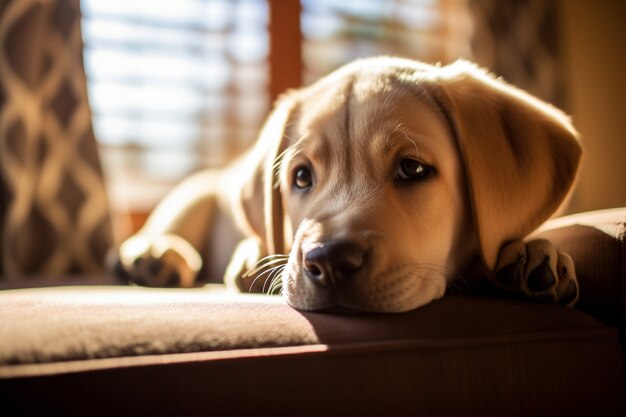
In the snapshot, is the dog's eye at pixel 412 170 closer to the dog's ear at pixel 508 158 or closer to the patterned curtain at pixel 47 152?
the dog's ear at pixel 508 158

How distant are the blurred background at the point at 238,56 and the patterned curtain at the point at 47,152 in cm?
50

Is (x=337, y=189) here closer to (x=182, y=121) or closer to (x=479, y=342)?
(x=479, y=342)

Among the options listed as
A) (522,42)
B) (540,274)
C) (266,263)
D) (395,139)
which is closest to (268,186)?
(266,263)

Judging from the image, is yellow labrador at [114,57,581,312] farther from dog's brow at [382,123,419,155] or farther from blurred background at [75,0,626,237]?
blurred background at [75,0,626,237]

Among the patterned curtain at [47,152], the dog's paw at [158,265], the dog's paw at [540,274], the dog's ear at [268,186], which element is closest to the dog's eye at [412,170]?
the dog's paw at [540,274]

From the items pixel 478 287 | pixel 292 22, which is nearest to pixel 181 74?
pixel 292 22

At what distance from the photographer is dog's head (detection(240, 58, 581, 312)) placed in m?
1.48

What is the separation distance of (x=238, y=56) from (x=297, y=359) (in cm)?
417

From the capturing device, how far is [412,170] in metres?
1.85

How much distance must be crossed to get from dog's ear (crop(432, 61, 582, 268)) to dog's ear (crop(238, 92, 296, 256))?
69 centimetres

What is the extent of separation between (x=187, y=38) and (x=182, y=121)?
0.72 meters

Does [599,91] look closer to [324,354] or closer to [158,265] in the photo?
[158,265]

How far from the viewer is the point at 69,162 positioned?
12.3 feet

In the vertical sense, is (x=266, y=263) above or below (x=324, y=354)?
below
